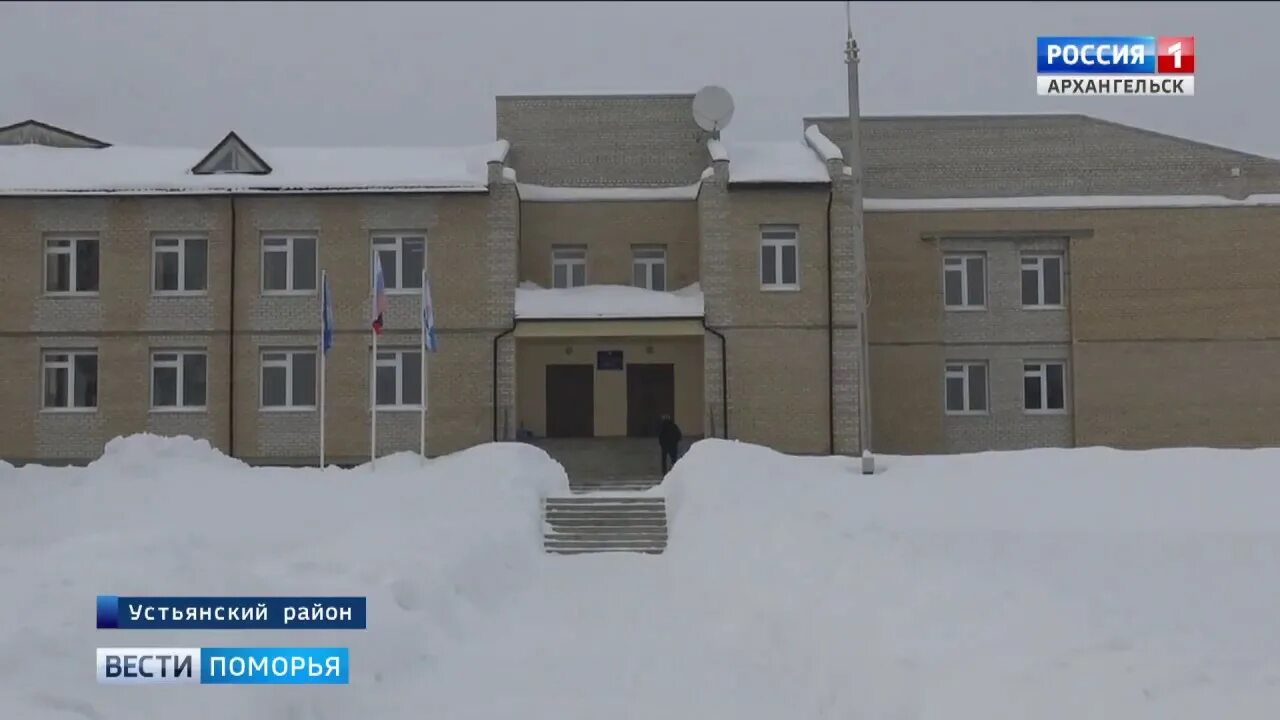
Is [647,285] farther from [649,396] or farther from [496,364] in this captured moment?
[496,364]

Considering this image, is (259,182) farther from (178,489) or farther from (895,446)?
(895,446)

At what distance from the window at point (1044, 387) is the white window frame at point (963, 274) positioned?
Result: 1.86 m

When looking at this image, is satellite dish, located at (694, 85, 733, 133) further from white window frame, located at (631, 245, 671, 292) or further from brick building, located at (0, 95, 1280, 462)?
white window frame, located at (631, 245, 671, 292)

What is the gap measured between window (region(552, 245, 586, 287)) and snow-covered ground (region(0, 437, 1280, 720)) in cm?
744

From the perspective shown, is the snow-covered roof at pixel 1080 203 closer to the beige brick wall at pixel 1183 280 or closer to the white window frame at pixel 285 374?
the beige brick wall at pixel 1183 280

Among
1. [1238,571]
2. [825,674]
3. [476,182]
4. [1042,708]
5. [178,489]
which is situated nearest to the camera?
[1042,708]

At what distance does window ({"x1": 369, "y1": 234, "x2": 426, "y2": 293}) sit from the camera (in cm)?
2341

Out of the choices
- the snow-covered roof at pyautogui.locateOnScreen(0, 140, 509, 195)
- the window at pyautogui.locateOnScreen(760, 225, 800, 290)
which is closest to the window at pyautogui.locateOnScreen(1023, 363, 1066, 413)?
the window at pyautogui.locateOnScreen(760, 225, 800, 290)

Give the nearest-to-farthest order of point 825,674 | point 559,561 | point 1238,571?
point 825,674, point 1238,571, point 559,561

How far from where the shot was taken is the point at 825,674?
8414 millimetres

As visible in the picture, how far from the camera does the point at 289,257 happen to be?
23453 millimetres

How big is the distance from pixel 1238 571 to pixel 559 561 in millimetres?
8232

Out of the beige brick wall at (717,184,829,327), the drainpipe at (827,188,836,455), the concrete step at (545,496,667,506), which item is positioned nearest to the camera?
the concrete step at (545,496,667,506)

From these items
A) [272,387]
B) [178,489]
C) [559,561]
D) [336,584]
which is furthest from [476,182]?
[336,584]
